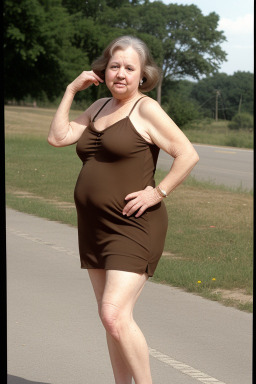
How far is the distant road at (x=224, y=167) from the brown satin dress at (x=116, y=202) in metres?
15.9

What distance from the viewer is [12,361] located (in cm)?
557

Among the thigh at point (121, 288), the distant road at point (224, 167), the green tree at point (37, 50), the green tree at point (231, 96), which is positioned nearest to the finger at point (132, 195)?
the thigh at point (121, 288)

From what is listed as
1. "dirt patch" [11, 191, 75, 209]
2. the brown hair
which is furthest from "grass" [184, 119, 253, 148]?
the brown hair

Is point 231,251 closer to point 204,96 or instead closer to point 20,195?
point 20,195

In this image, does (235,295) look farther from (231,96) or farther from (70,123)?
(231,96)

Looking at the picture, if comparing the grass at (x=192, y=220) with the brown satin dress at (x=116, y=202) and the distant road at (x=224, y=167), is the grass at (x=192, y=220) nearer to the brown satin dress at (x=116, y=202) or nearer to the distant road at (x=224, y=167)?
the distant road at (x=224, y=167)

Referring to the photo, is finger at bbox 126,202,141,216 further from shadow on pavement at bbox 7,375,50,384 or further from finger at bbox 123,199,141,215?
shadow on pavement at bbox 7,375,50,384

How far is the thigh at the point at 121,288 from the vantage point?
408 centimetres

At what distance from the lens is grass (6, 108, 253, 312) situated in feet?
27.2

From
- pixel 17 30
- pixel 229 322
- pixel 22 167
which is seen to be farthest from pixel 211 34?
pixel 229 322

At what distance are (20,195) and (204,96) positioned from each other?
77.0 meters

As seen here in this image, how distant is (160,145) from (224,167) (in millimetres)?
21940

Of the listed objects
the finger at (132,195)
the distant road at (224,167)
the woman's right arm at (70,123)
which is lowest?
the distant road at (224,167)

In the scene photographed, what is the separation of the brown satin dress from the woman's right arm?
0.14 meters
